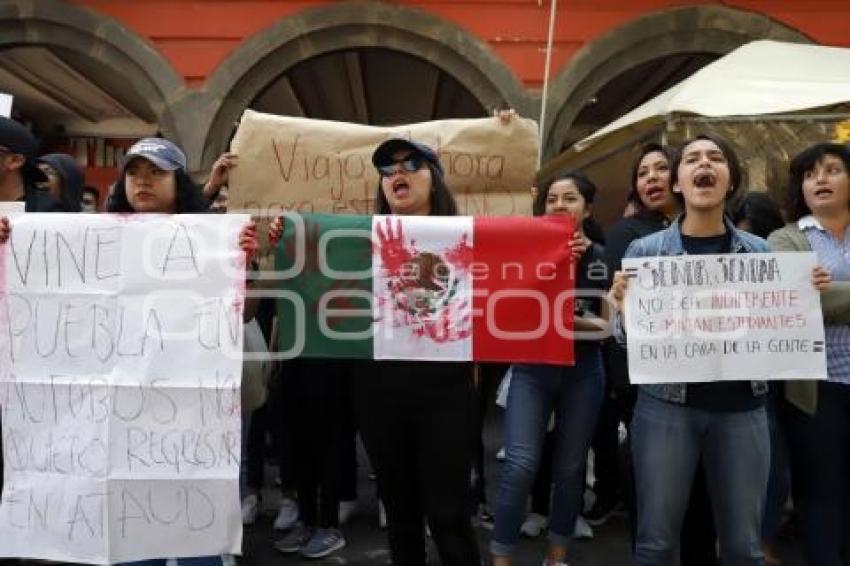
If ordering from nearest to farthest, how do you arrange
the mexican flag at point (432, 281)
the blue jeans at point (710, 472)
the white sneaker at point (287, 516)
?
the blue jeans at point (710, 472) → the mexican flag at point (432, 281) → the white sneaker at point (287, 516)

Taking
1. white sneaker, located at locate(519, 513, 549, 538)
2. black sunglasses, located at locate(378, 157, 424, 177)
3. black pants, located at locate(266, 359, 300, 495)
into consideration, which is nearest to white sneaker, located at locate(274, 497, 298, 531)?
black pants, located at locate(266, 359, 300, 495)

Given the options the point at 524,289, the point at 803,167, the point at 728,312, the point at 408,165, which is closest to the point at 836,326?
the point at 728,312

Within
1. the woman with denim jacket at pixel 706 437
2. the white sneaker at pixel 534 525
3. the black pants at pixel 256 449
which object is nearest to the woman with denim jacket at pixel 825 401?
the woman with denim jacket at pixel 706 437

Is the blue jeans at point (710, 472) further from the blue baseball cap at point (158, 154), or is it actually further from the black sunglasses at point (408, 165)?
the blue baseball cap at point (158, 154)

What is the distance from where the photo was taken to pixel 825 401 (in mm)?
2797

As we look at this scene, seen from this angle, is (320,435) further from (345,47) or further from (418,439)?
(345,47)

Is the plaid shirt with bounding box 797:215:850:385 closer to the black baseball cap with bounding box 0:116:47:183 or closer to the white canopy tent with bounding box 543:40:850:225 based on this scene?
the white canopy tent with bounding box 543:40:850:225

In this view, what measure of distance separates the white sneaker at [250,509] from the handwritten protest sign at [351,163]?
174 cm

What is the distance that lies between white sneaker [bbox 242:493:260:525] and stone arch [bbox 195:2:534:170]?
3691 mm

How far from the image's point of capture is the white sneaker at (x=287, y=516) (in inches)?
158

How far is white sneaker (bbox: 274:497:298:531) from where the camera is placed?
4012 millimetres

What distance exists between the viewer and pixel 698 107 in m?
4.42

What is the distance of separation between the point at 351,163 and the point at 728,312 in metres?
1.61

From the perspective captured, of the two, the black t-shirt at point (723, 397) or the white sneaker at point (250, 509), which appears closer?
the black t-shirt at point (723, 397)
